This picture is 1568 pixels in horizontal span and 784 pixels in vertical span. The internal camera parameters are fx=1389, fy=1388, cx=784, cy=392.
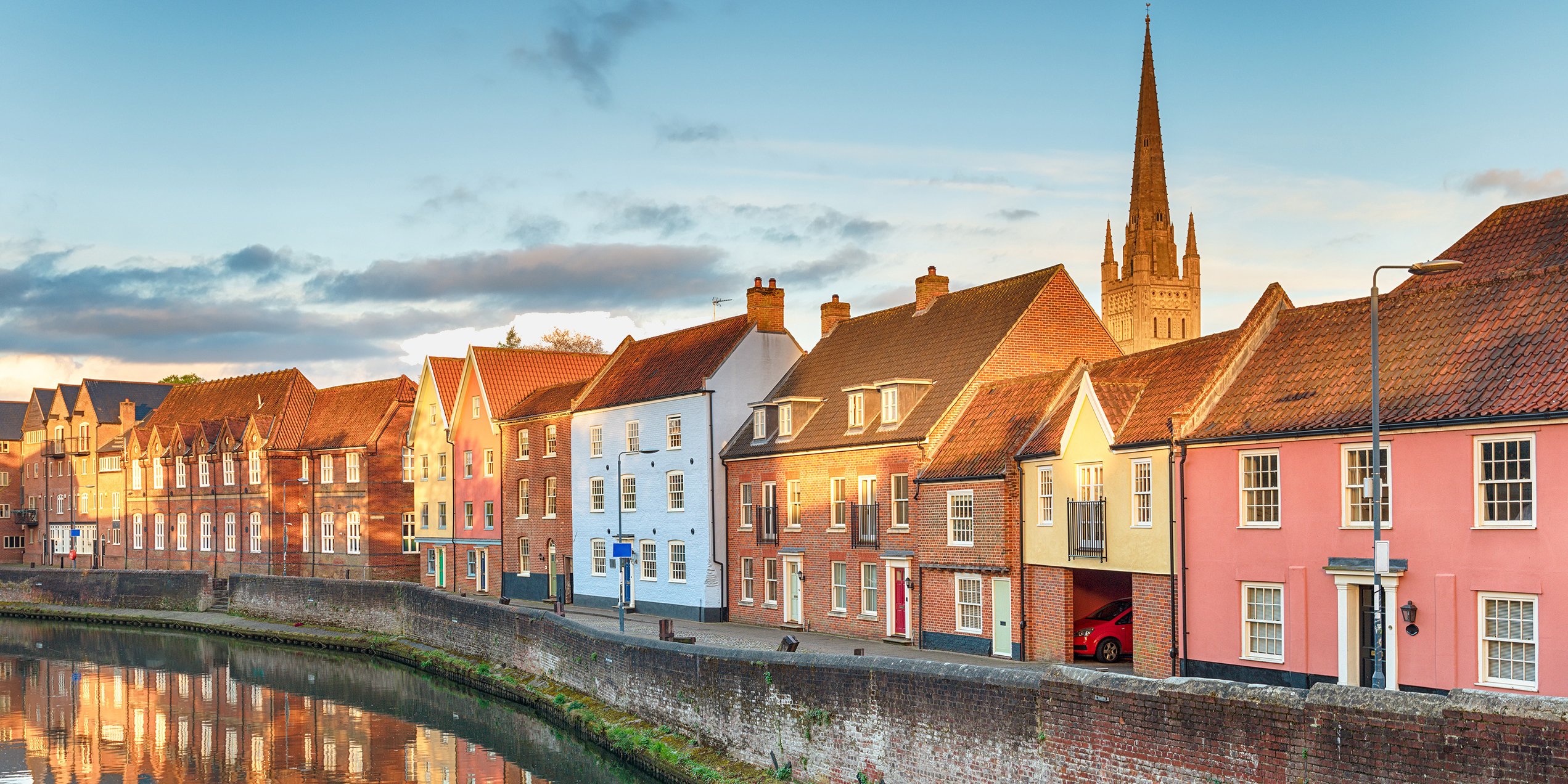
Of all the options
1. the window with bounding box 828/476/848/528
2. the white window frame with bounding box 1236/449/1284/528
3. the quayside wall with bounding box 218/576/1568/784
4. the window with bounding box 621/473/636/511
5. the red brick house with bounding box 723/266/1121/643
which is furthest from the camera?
the window with bounding box 621/473/636/511

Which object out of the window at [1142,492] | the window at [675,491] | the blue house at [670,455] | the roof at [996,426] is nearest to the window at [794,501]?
the blue house at [670,455]

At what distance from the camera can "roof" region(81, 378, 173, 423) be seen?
92250mm

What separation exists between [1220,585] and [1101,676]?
8.97m

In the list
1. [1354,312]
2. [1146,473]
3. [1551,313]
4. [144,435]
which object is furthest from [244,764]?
[144,435]

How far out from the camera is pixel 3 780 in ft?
101

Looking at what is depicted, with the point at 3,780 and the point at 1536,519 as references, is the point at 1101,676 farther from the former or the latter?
the point at 3,780

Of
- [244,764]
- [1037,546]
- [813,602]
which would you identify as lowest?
[244,764]

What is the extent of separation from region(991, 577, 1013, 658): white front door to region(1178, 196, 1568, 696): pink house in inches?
243

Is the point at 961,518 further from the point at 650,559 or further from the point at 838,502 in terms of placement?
the point at 650,559

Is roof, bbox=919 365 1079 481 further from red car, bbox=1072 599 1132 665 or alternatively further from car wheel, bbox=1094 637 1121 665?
car wheel, bbox=1094 637 1121 665

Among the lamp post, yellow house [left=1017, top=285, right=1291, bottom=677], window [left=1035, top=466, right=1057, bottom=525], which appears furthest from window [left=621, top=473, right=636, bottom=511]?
window [left=1035, top=466, right=1057, bottom=525]

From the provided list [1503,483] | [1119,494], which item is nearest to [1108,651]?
[1119,494]

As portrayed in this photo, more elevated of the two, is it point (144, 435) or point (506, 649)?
point (144, 435)

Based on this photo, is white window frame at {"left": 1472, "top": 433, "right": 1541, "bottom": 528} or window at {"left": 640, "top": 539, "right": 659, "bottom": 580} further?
window at {"left": 640, "top": 539, "right": 659, "bottom": 580}
